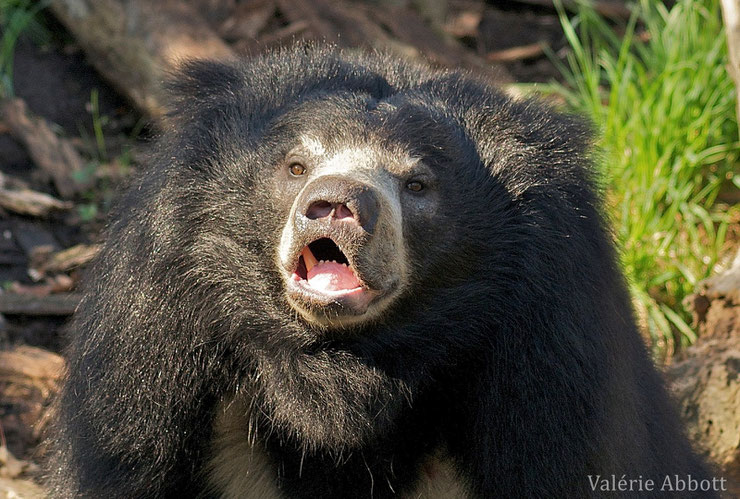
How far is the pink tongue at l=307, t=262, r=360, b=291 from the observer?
3.14 metres

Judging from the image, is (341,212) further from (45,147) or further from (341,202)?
(45,147)

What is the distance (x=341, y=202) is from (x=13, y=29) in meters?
5.44

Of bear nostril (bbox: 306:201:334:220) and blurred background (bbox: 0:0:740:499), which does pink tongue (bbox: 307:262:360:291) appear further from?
blurred background (bbox: 0:0:740:499)

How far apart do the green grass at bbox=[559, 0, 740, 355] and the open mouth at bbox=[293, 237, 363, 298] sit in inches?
133

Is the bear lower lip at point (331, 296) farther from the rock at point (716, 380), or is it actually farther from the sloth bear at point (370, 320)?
the rock at point (716, 380)

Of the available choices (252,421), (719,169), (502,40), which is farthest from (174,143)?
(502,40)

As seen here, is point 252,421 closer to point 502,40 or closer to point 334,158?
point 334,158

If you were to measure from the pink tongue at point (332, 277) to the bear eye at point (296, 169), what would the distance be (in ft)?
1.28

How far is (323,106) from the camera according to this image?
3.51 metres

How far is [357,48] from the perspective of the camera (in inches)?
221

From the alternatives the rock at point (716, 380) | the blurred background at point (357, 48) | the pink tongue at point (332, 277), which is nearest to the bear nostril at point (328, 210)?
the pink tongue at point (332, 277)

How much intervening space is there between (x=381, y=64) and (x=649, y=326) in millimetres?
2986

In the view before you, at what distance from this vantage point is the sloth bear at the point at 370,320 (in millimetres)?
3436

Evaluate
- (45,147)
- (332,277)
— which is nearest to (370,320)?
(332,277)
